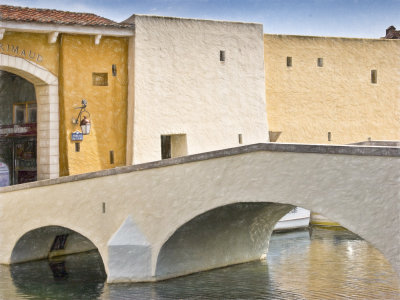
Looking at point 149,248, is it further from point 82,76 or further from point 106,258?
point 82,76

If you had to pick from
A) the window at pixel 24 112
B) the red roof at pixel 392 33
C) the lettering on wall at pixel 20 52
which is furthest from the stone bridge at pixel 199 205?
the red roof at pixel 392 33

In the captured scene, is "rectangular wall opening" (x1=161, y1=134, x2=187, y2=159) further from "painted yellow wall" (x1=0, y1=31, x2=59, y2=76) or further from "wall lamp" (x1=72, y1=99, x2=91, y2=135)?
"painted yellow wall" (x1=0, y1=31, x2=59, y2=76)

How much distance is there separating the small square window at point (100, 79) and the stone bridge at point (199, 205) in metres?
3.79

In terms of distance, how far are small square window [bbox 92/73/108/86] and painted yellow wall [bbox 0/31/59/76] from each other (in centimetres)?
118

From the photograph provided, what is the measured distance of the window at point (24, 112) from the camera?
23.8m

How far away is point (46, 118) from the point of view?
20.8 m

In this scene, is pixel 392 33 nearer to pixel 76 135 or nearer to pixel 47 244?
pixel 76 135

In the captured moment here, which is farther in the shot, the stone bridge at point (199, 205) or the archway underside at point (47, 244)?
the archway underside at point (47, 244)

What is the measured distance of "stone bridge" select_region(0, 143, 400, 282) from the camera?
12.9 m

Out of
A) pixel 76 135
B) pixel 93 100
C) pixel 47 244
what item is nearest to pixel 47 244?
pixel 47 244

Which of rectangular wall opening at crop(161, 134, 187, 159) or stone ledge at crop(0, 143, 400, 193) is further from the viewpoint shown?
rectangular wall opening at crop(161, 134, 187, 159)

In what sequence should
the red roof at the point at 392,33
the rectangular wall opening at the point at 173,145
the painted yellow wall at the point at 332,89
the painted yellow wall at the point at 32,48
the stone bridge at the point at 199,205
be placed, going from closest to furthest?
the stone bridge at the point at 199,205 → the painted yellow wall at the point at 32,48 → the rectangular wall opening at the point at 173,145 → the painted yellow wall at the point at 332,89 → the red roof at the point at 392,33

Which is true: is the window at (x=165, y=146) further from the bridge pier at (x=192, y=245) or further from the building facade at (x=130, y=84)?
the bridge pier at (x=192, y=245)

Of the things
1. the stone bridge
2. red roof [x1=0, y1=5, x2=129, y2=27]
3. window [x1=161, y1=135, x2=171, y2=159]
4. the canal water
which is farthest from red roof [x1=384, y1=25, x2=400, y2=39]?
the stone bridge
